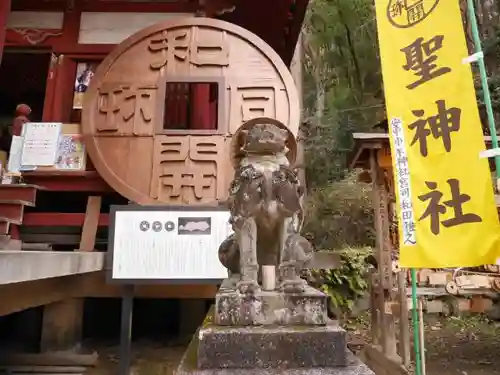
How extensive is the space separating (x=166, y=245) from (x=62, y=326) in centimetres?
236

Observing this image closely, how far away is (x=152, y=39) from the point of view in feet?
18.6

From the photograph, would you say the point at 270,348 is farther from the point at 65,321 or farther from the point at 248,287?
the point at 65,321

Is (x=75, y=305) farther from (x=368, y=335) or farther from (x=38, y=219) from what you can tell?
(x=368, y=335)

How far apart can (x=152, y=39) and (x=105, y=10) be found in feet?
4.84

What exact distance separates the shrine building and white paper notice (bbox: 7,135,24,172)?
2 centimetres

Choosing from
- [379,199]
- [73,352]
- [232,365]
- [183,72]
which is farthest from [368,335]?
[232,365]

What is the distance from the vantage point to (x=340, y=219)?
12023 mm

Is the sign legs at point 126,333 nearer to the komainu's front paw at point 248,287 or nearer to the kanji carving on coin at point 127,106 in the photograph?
the kanji carving on coin at point 127,106

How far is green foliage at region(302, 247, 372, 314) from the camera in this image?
918 centimetres

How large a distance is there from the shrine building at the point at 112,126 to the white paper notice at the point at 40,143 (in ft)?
0.04

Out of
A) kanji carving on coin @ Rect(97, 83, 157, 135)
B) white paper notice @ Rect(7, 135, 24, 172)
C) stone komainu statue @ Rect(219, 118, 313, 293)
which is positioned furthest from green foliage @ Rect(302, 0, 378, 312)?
stone komainu statue @ Rect(219, 118, 313, 293)

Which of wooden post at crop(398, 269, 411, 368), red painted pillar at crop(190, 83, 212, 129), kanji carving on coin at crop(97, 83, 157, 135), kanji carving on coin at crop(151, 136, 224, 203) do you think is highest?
red painted pillar at crop(190, 83, 212, 129)

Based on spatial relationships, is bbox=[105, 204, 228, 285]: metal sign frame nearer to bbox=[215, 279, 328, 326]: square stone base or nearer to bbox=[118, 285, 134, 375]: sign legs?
bbox=[118, 285, 134, 375]: sign legs

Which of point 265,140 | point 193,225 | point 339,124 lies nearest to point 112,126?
point 193,225
